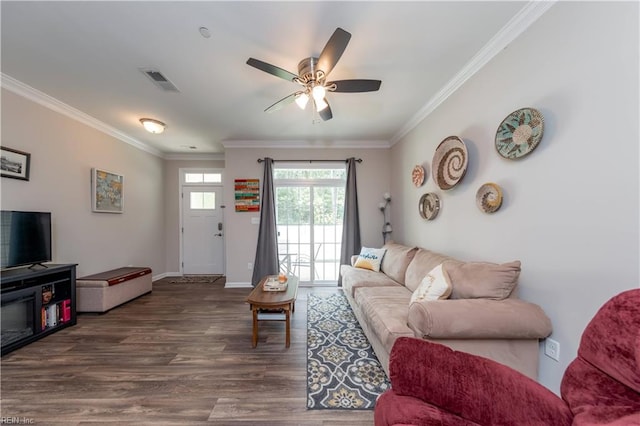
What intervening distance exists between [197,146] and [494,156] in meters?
4.75

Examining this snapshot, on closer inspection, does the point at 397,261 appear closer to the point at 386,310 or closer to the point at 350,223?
the point at 386,310

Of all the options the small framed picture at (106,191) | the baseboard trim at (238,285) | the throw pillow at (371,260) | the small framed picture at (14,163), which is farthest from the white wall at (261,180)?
the small framed picture at (14,163)

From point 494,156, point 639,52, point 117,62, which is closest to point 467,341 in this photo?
point 494,156

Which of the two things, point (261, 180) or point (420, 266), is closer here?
point (420, 266)

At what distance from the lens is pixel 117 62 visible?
2.21 meters

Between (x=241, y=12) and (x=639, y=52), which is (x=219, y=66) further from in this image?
(x=639, y=52)

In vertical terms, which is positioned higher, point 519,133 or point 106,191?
point 519,133

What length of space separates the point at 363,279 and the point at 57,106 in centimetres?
426

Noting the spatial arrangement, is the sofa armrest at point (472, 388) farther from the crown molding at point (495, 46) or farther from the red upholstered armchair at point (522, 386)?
the crown molding at point (495, 46)

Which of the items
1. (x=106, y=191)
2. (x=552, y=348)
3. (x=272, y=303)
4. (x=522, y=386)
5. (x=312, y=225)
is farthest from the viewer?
(x=312, y=225)

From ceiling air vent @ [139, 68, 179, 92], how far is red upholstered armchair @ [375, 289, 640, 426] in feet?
9.89

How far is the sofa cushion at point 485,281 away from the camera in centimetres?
168

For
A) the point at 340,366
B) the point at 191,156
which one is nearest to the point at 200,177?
the point at 191,156

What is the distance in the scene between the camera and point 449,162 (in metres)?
2.58
